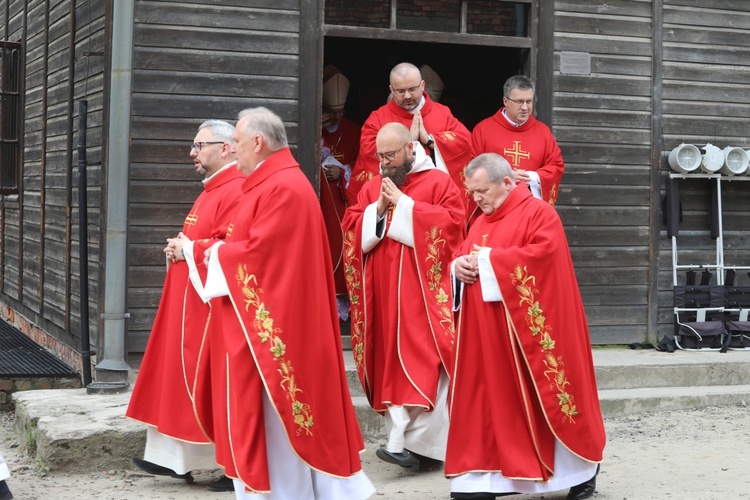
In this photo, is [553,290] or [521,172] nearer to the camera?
[553,290]

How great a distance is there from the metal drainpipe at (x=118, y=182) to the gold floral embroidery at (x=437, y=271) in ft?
7.47

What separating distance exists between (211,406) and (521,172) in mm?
3396

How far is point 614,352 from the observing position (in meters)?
9.40

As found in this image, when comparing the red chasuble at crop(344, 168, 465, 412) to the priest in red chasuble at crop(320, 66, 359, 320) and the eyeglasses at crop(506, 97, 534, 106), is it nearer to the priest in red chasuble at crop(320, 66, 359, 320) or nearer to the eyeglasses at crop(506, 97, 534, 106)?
the eyeglasses at crop(506, 97, 534, 106)

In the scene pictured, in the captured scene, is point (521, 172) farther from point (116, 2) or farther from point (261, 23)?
point (116, 2)

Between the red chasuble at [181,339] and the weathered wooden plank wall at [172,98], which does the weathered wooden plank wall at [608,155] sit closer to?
the weathered wooden plank wall at [172,98]

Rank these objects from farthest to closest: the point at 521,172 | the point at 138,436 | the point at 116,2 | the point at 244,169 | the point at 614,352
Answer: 1. the point at 614,352
2. the point at 521,172
3. the point at 116,2
4. the point at 138,436
5. the point at 244,169

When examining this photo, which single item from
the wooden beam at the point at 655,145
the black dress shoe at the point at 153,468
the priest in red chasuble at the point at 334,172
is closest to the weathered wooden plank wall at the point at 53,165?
the priest in red chasuble at the point at 334,172

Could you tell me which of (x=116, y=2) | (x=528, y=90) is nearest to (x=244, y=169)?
(x=116, y=2)

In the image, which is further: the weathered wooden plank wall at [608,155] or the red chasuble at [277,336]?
the weathered wooden plank wall at [608,155]

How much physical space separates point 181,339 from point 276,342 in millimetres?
1168

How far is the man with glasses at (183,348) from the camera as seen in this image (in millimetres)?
6363

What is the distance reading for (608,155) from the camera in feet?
31.2

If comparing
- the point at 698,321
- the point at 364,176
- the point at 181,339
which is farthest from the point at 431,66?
the point at 181,339
